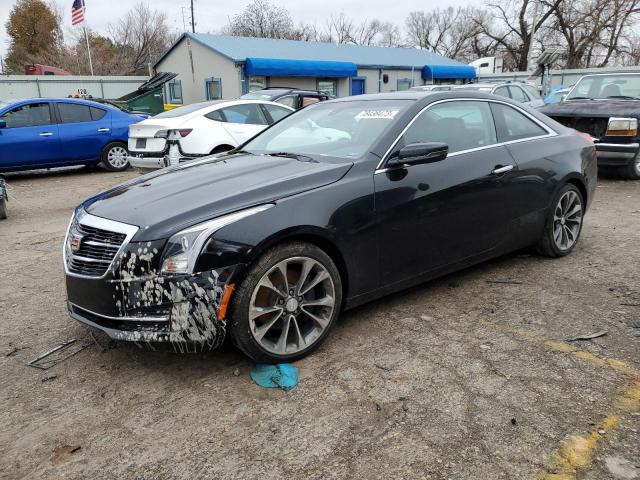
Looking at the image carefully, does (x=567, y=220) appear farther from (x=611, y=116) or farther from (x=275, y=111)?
(x=275, y=111)

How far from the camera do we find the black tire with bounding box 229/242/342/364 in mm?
2861

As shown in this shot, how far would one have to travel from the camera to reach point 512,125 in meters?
4.43

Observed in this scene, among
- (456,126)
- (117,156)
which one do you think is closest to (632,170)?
(456,126)

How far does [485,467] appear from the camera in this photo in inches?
88.4

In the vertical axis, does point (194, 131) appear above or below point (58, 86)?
below

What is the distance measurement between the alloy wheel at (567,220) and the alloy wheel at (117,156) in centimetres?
962

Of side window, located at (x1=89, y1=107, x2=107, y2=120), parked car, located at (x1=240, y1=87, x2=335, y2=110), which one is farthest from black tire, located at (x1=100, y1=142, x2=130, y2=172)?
parked car, located at (x1=240, y1=87, x2=335, y2=110)

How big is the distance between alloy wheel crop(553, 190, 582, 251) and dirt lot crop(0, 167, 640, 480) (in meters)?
0.71

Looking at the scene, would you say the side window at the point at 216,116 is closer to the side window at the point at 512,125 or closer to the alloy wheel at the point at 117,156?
the alloy wheel at the point at 117,156

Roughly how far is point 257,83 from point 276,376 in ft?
75.7

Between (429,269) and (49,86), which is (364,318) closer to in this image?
(429,269)

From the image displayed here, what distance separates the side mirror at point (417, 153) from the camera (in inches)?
136

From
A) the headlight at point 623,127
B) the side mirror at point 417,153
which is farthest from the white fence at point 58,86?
the side mirror at point 417,153

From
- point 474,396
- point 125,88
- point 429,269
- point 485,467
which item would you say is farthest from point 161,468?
point 125,88
